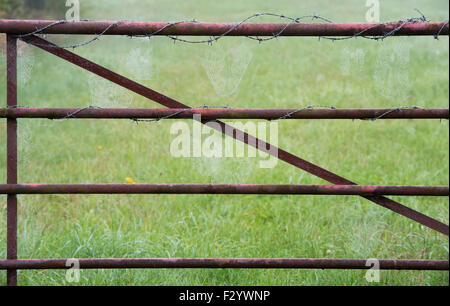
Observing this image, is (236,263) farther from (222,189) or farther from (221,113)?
(221,113)

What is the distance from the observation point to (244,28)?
6.73ft

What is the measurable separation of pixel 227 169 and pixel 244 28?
2.36 feet

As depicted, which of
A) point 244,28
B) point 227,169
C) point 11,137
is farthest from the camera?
point 227,169

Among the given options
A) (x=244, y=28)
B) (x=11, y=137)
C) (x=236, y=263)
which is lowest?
(x=236, y=263)

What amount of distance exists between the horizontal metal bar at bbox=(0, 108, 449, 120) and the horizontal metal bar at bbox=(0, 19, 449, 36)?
0.99 feet

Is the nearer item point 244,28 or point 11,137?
point 244,28

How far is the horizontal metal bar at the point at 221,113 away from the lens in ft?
6.84

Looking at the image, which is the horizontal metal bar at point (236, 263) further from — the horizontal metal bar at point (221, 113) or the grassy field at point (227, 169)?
the horizontal metal bar at point (221, 113)

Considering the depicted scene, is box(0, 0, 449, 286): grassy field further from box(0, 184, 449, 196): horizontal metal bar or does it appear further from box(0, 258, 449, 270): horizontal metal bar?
box(0, 258, 449, 270): horizontal metal bar

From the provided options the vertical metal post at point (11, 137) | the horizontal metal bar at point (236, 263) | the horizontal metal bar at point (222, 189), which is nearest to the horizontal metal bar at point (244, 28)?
the vertical metal post at point (11, 137)

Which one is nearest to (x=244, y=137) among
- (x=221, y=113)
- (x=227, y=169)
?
(x=221, y=113)

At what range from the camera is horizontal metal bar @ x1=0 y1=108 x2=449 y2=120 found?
2.08 metres

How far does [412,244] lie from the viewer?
3203mm
